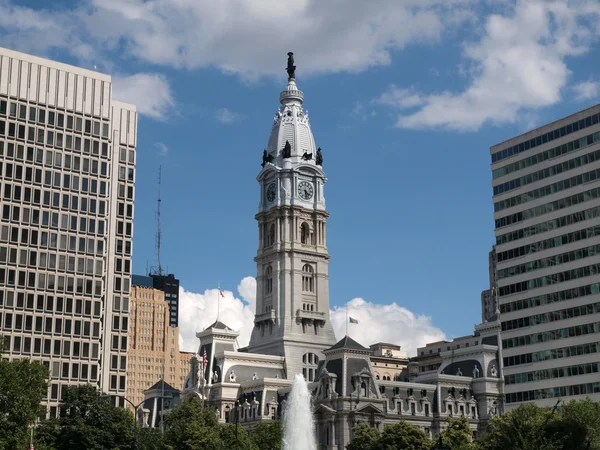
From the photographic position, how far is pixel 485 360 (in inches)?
7800

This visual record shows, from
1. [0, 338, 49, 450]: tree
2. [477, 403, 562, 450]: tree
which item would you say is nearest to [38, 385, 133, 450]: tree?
[0, 338, 49, 450]: tree

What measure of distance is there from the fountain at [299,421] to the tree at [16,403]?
143 feet

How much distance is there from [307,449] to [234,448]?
987 cm

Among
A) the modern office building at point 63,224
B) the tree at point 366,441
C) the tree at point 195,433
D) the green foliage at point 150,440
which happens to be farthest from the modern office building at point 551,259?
the modern office building at point 63,224

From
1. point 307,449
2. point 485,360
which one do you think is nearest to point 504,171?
point 307,449

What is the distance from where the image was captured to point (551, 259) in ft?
397

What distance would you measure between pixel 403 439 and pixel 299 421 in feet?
92.2

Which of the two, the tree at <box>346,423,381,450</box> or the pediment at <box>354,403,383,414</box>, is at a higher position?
the pediment at <box>354,403,383,414</box>

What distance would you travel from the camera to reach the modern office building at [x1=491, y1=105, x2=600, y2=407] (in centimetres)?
11700

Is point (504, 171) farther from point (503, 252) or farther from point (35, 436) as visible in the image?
point (35, 436)

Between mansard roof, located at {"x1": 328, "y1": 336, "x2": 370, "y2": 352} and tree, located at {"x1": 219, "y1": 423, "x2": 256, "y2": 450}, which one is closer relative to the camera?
tree, located at {"x1": 219, "y1": 423, "x2": 256, "y2": 450}

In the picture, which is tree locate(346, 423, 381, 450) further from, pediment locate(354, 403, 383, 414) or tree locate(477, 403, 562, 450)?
tree locate(477, 403, 562, 450)

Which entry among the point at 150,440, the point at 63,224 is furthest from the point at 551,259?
the point at 63,224

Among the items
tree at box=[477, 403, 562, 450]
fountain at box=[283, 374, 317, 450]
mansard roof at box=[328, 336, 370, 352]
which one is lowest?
tree at box=[477, 403, 562, 450]
